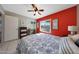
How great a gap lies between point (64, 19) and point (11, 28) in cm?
121

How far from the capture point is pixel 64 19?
7.10 feet

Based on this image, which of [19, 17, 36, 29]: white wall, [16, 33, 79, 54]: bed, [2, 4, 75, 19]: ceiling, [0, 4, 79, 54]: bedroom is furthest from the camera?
[19, 17, 36, 29]: white wall

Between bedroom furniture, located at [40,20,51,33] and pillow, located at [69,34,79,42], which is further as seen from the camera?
bedroom furniture, located at [40,20,51,33]

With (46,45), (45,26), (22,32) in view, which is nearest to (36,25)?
(45,26)

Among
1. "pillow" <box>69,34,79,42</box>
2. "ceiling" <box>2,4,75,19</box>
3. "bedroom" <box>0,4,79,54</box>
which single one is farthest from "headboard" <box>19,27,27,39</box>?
"pillow" <box>69,34,79,42</box>

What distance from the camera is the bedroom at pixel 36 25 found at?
6.66ft

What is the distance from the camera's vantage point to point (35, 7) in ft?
6.55

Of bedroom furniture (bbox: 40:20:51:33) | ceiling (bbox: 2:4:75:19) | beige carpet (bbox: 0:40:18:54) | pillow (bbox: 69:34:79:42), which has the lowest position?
beige carpet (bbox: 0:40:18:54)

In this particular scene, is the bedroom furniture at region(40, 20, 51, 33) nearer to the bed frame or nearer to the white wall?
the white wall

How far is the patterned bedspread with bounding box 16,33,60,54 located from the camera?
71.0 inches

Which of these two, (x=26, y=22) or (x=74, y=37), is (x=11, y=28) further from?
(x=74, y=37)

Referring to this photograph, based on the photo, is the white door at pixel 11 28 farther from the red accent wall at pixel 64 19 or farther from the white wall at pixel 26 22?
the red accent wall at pixel 64 19
